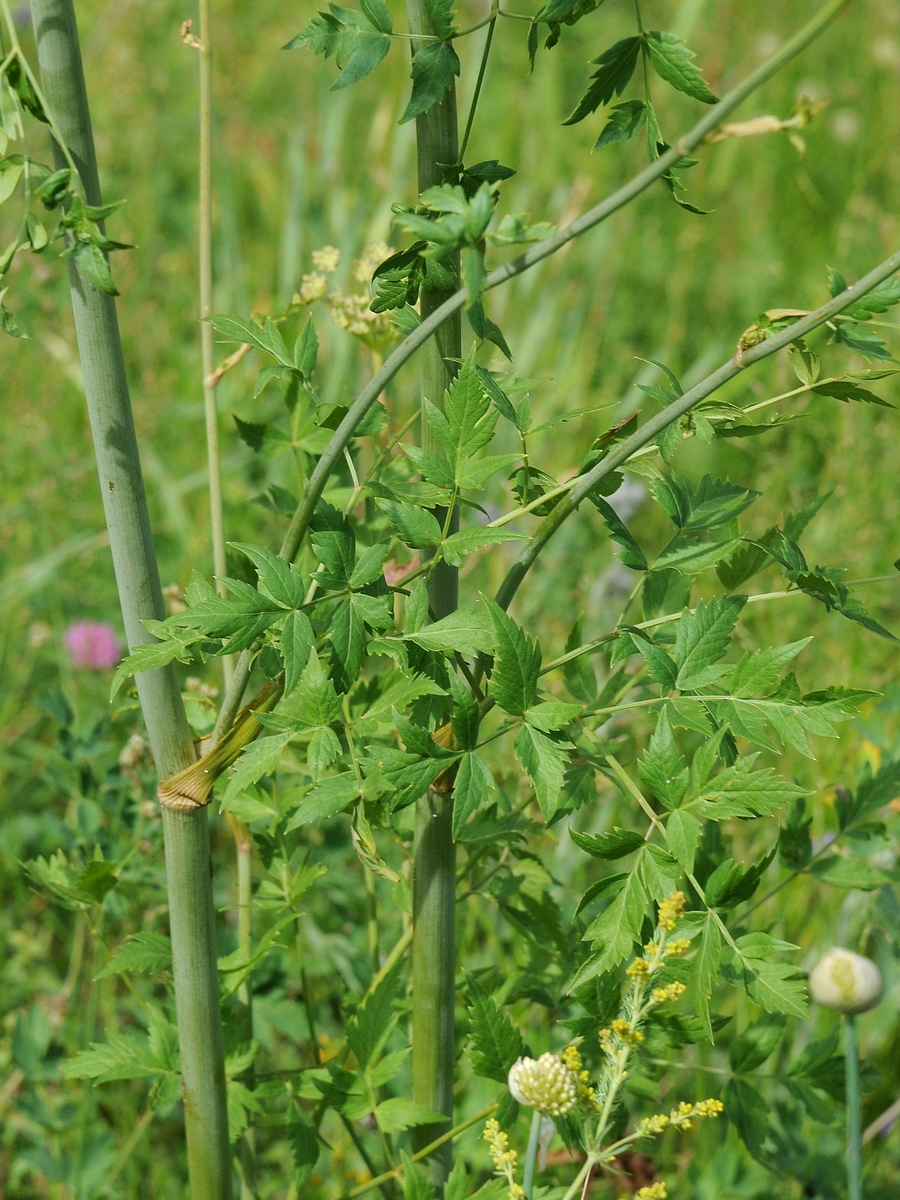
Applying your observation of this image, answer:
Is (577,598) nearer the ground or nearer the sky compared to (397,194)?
nearer the ground

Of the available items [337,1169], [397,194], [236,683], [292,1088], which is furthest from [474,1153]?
[397,194]

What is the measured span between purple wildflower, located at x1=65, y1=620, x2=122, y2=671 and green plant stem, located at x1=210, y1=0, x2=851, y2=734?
133 centimetres

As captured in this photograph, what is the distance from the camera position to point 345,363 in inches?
107

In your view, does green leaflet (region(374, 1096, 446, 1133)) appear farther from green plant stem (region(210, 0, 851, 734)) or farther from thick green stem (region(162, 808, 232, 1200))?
green plant stem (region(210, 0, 851, 734))

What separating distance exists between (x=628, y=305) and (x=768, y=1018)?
9.09ft

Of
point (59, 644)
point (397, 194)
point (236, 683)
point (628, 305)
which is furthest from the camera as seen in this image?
point (628, 305)

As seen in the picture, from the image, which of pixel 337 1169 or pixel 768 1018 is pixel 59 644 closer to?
pixel 337 1169

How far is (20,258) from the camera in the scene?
2.65 m

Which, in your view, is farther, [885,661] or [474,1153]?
[885,661]

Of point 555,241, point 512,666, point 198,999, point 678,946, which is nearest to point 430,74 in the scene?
point 555,241

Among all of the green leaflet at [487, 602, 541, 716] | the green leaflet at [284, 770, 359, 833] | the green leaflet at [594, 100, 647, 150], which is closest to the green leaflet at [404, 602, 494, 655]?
the green leaflet at [487, 602, 541, 716]

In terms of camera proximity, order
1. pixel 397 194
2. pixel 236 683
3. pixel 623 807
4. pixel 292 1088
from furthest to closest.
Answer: pixel 397 194 → pixel 623 807 → pixel 292 1088 → pixel 236 683

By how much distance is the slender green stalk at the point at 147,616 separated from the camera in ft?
2.68

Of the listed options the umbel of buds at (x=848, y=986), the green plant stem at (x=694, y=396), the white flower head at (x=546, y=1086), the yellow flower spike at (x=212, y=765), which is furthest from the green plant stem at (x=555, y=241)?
the umbel of buds at (x=848, y=986)
